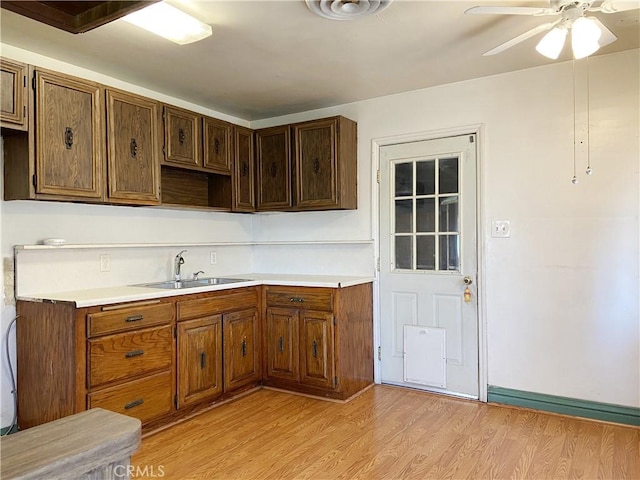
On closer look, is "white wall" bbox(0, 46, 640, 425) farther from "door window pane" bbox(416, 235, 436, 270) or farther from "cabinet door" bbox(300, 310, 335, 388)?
"cabinet door" bbox(300, 310, 335, 388)

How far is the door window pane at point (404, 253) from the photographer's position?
3.64 meters

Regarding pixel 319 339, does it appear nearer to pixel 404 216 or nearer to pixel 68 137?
pixel 404 216

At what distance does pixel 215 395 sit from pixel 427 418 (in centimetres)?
148

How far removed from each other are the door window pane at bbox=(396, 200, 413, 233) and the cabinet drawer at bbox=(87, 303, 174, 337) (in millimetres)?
1877

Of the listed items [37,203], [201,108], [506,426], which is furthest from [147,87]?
[506,426]

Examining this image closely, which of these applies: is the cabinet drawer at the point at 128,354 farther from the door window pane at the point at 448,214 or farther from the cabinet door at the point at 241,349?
the door window pane at the point at 448,214

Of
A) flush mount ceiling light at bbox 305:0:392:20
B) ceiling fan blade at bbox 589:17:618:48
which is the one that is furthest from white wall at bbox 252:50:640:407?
flush mount ceiling light at bbox 305:0:392:20

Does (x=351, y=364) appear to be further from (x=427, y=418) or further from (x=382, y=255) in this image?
(x=382, y=255)

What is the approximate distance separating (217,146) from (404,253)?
1761 mm

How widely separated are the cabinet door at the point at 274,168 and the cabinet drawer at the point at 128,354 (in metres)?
1.51

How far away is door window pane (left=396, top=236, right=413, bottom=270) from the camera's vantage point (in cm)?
364

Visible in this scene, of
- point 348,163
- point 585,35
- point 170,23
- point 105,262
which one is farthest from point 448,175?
point 105,262

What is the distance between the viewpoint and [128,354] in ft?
8.74

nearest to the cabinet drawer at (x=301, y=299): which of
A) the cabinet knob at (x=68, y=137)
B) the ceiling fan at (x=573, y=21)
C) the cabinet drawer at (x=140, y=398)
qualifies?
the cabinet drawer at (x=140, y=398)
